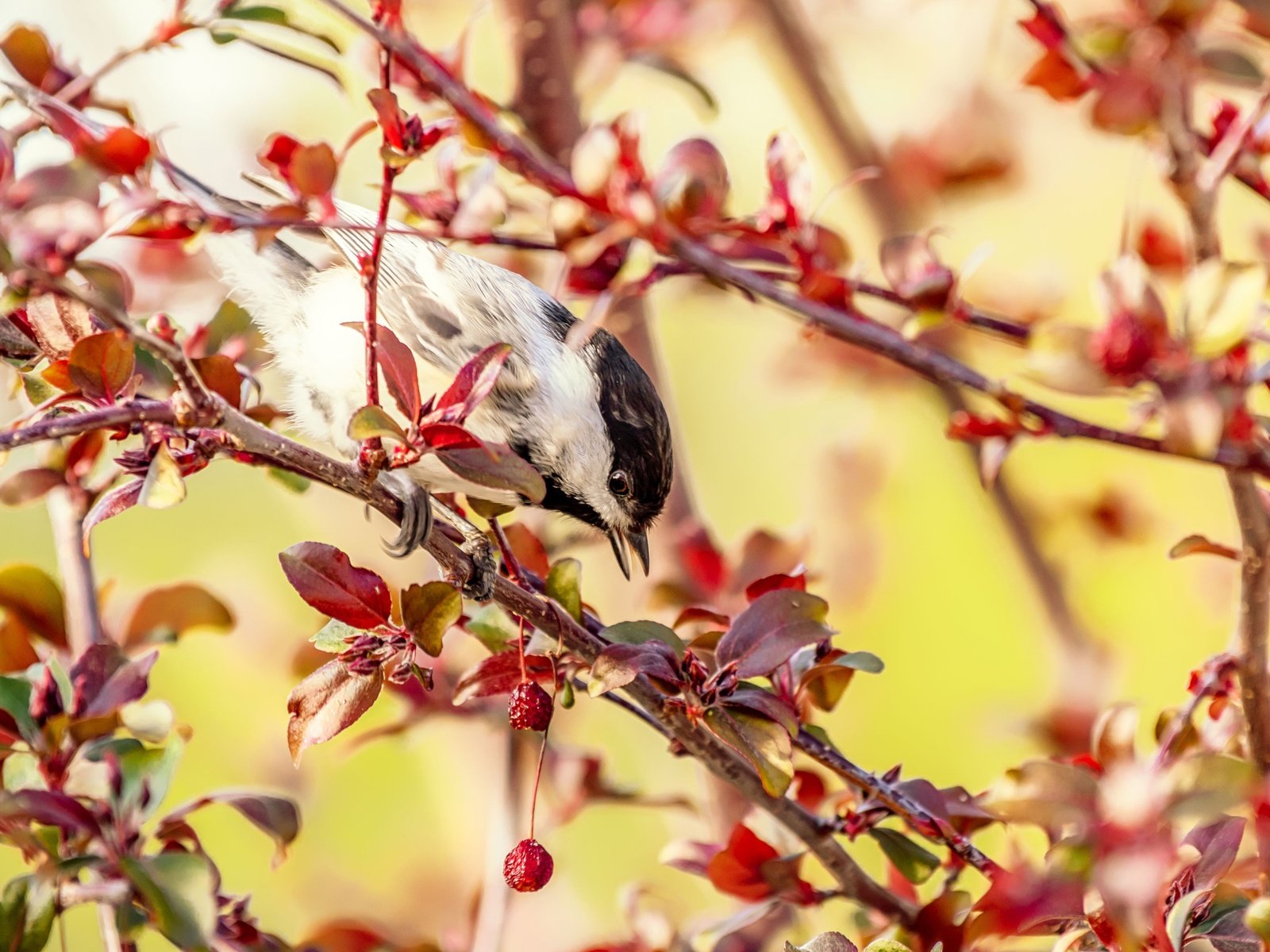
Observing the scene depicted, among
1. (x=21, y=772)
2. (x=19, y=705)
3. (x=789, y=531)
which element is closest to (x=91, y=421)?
(x=19, y=705)

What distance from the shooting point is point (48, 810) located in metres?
1.15

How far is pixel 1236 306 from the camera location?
1013 millimetres

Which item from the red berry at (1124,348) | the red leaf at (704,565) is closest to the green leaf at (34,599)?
the red leaf at (704,565)

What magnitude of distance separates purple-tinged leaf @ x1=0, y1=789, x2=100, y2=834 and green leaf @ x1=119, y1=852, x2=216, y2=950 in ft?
0.25

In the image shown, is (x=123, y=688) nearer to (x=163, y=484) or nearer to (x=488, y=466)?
(x=163, y=484)

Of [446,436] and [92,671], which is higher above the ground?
[446,436]

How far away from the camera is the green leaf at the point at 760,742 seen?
124 centimetres

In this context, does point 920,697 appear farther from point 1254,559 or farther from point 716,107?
point 1254,559

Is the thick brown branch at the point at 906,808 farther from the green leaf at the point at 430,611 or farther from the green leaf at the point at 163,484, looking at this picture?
the green leaf at the point at 163,484

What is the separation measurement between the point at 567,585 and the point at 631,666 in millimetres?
212

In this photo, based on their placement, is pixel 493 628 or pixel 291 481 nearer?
pixel 493 628

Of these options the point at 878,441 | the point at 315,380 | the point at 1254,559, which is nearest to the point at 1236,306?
the point at 1254,559

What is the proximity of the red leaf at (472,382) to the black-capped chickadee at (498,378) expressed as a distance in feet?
2.88

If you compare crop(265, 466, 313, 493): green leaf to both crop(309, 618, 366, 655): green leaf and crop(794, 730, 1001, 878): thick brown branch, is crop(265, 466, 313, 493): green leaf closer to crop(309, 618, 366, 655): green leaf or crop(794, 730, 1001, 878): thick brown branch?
crop(309, 618, 366, 655): green leaf
